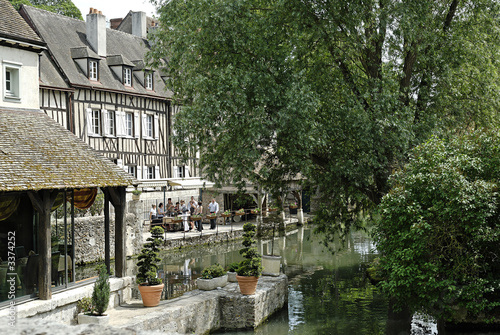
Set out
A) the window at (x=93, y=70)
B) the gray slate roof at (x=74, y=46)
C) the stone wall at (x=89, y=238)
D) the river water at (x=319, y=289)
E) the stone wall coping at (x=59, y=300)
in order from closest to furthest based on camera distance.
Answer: the stone wall coping at (x=59, y=300), the river water at (x=319, y=289), the stone wall at (x=89, y=238), the gray slate roof at (x=74, y=46), the window at (x=93, y=70)

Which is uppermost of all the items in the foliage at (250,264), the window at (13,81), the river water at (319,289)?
the window at (13,81)

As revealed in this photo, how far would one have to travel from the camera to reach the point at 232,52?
1154 cm

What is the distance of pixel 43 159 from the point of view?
9.60 metres

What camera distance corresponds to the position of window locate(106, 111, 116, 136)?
2462 cm

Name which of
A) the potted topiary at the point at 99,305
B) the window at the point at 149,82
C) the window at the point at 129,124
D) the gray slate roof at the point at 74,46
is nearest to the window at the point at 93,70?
the gray slate roof at the point at 74,46

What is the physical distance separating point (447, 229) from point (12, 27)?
360 inches

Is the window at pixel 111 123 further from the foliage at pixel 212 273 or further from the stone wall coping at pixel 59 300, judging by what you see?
the stone wall coping at pixel 59 300

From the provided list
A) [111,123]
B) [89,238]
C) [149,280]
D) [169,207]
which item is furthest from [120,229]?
[111,123]

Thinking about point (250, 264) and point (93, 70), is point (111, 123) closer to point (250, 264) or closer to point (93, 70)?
point (93, 70)

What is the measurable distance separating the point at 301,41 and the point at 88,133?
48.0 ft

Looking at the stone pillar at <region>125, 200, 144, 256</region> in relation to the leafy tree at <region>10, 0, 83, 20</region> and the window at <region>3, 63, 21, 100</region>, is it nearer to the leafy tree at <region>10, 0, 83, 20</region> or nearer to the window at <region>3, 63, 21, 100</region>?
the window at <region>3, 63, 21, 100</region>

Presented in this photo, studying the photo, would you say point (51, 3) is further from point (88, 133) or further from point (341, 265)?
point (341, 265)

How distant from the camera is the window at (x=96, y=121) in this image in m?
24.1

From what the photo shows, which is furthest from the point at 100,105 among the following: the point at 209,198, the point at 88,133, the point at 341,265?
the point at 341,265
